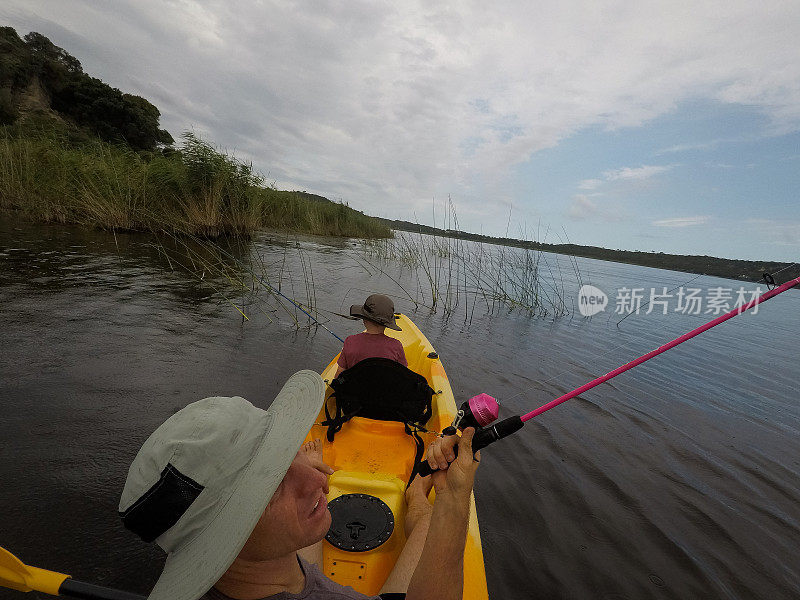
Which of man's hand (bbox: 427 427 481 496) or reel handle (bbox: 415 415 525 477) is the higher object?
reel handle (bbox: 415 415 525 477)

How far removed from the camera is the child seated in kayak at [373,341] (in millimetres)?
3344

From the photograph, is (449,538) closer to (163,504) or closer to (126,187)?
(163,504)

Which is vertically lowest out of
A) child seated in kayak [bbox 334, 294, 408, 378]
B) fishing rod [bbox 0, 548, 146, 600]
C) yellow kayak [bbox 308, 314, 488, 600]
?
yellow kayak [bbox 308, 314, 488, 600]

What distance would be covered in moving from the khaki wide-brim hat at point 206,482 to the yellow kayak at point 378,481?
129cm

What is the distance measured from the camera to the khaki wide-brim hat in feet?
2.80

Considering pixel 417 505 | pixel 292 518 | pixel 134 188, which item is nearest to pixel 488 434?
pixel 292 518

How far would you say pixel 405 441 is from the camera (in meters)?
3.11

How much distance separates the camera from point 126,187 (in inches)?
417

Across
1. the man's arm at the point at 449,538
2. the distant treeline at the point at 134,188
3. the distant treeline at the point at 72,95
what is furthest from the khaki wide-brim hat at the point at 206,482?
the distant treeline at the point at 72,95

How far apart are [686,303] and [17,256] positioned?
80.2 ft

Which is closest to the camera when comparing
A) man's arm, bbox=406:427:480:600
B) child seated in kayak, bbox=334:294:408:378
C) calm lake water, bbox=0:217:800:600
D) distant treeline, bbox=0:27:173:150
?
man's arm, bbox=406:427:480:600

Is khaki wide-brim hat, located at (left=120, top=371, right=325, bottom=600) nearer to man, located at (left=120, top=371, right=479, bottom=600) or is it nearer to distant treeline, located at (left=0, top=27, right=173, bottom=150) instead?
man, located at (left=120, top=371, right=479, bottom=600)

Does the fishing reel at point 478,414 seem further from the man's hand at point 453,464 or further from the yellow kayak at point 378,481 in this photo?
the yellow kayak at point 378,481

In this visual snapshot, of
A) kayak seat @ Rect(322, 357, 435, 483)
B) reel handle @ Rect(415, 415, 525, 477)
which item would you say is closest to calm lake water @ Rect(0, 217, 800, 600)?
kayak seat @ Rect(322, 357, 435, 483)
